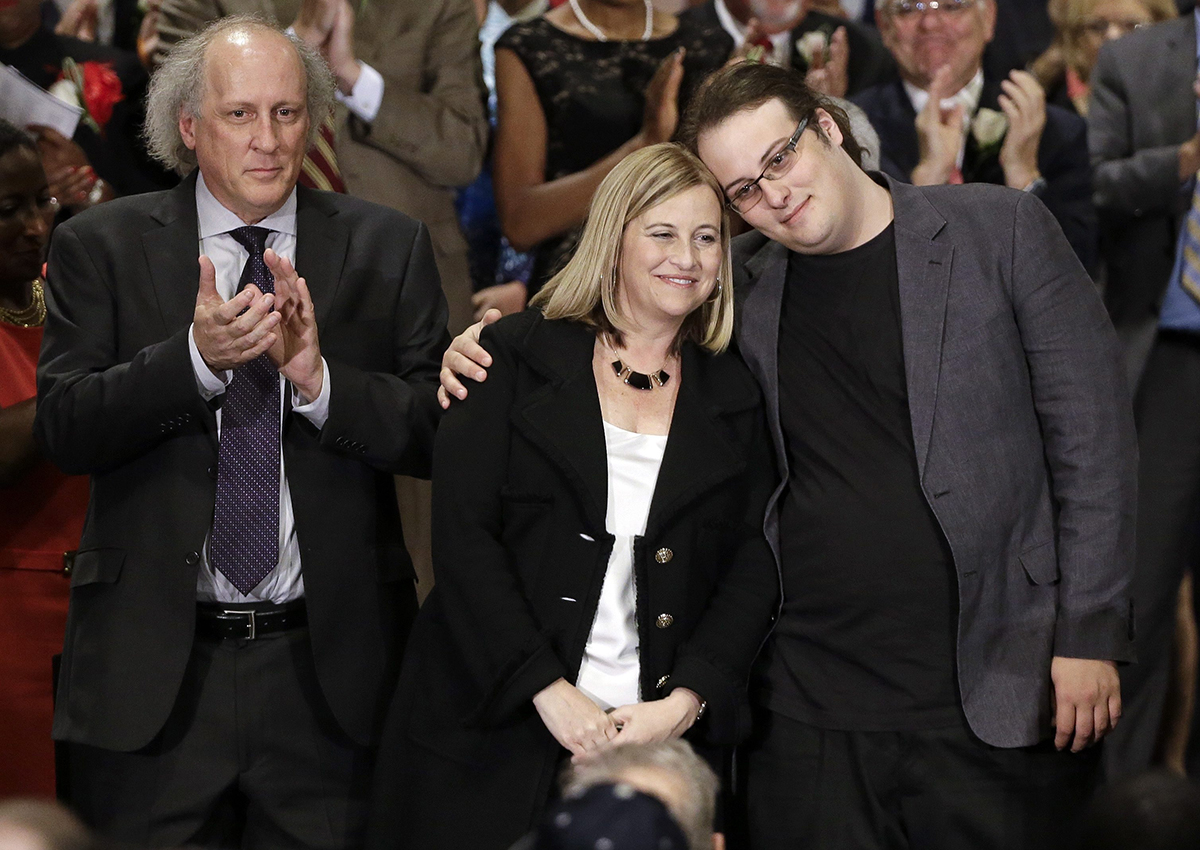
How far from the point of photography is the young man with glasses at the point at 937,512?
2824mm

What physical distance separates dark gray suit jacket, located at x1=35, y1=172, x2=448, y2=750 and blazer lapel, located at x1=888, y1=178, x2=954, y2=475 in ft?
3.37

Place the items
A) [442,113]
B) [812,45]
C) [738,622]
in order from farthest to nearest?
1. [812,45]
2. [442,113]
3. [738,622]

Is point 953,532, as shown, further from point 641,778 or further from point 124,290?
point 124,290

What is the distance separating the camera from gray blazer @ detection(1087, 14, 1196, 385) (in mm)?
4660

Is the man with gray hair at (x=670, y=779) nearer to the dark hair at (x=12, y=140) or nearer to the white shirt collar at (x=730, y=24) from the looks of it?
the dark hair at (x=12, y=140)

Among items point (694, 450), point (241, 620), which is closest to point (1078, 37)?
point (694, 450)

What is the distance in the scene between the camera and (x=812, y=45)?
15.5ft

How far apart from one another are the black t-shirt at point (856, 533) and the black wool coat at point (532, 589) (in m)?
0.13

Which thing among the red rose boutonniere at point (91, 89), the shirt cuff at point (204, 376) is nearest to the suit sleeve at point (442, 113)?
the red rose boutonniere at point (91, 89)

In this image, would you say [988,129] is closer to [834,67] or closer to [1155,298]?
[834,67]

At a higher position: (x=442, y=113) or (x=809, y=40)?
(x=809, y=40)

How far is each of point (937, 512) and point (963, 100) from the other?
2.41m

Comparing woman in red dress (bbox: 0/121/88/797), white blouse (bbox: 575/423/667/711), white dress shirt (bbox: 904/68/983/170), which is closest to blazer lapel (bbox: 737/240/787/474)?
white blouse (bbox: 575/423/667/711)

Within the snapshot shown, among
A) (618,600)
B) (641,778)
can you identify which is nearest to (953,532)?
(618,600)
